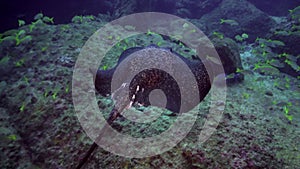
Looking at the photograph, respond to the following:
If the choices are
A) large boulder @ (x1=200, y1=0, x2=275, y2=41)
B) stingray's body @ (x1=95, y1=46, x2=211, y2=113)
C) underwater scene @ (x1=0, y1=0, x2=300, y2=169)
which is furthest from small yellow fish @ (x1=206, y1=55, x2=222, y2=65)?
large boulder @ (x1=200, y1=0, x2=275, y2=41)

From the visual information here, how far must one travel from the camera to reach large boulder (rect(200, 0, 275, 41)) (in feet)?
39.3

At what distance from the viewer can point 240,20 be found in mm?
12734

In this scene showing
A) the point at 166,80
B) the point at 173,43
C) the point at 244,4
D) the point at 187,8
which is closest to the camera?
the point at 166,80

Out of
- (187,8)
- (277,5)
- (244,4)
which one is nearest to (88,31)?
(187,8)

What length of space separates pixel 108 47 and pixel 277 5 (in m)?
17.6

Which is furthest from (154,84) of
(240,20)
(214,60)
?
(240,20)

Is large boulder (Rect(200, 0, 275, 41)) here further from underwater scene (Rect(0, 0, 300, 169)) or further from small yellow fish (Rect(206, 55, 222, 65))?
small yellow fish (Rect(206, 55, 222, 65))

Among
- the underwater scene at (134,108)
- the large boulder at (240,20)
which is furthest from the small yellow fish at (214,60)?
the large boulder at (240,20)

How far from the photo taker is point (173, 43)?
8914 millimetres

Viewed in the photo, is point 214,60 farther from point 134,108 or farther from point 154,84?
point 134,108

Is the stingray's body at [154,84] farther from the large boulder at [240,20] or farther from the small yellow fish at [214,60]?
the large boulder at [240,20]

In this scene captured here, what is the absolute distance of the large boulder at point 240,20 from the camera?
1198 cm

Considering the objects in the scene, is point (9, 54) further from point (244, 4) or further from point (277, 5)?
point (277, 5)

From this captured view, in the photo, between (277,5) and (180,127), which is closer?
(180,127)
